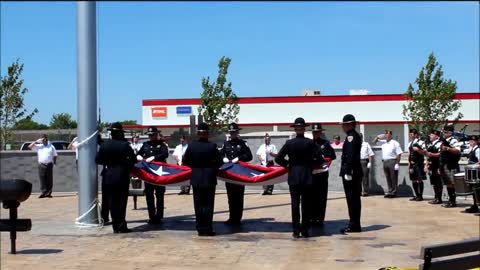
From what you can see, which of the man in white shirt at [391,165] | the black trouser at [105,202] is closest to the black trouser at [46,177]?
the black trouser at [105,202]

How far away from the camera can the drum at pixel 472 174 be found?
1408 centimetres

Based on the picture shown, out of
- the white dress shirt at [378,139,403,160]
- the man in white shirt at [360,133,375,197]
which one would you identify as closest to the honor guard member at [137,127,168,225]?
the man in white shirt at [360,133,375,197]

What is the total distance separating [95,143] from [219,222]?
3184 mm

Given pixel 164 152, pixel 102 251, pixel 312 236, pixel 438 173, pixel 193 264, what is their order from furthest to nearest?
pixel 438 173
pixel 164 152
pixel 312 236
pixel 102 251
pixel 193 264

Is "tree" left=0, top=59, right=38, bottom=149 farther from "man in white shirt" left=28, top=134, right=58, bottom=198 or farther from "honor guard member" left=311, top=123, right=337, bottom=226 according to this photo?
"honor guard member" left=311, top=123, right=337, bottom=226

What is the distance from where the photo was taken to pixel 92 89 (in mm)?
→ 12320

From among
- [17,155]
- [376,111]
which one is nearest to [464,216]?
[17,155]

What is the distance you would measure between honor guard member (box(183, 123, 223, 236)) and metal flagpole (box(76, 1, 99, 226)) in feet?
6.49

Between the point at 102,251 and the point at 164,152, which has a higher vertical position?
the point at 164,152

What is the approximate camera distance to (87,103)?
12.3 meters

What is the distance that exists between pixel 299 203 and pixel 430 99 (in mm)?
27208

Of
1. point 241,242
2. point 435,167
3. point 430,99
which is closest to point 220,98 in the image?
point 430,99

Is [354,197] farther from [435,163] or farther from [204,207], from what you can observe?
[435,163]

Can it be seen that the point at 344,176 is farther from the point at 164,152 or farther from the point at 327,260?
the point at 164,152
